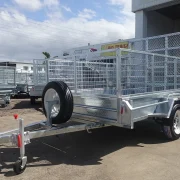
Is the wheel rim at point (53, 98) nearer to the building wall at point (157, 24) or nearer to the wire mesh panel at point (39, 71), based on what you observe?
the wire mesh panel at point (39, 71)

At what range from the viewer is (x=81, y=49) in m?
17.9

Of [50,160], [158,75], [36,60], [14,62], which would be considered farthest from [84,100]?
[14,62]

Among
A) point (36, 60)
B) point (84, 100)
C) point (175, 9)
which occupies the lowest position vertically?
point (84, 100)

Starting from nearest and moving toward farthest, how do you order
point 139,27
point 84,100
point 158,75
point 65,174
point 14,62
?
point 65,174, point 84,100, point 158,75, point 139,27, point 14,62

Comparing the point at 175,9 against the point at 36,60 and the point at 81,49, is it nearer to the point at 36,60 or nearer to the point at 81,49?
the point at 81,49

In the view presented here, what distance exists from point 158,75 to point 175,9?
10.2 m

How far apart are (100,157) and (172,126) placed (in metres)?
1.89

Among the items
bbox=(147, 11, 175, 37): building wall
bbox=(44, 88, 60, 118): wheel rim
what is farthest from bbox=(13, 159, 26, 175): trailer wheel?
bbox=(147, 11, 175, 37): building wall

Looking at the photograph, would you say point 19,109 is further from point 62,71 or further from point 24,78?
point 24,78

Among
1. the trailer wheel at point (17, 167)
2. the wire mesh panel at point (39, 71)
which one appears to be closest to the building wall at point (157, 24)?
the wire mesh panel at point (39, 71)

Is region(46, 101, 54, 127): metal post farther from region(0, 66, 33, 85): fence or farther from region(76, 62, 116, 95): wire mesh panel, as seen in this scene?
region(0, 66, 33, 85): fence

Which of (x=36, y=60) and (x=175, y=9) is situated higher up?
(x=175, y=9)

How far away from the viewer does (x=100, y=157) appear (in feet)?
15.3

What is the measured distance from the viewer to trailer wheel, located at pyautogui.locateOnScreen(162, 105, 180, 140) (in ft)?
18.1
